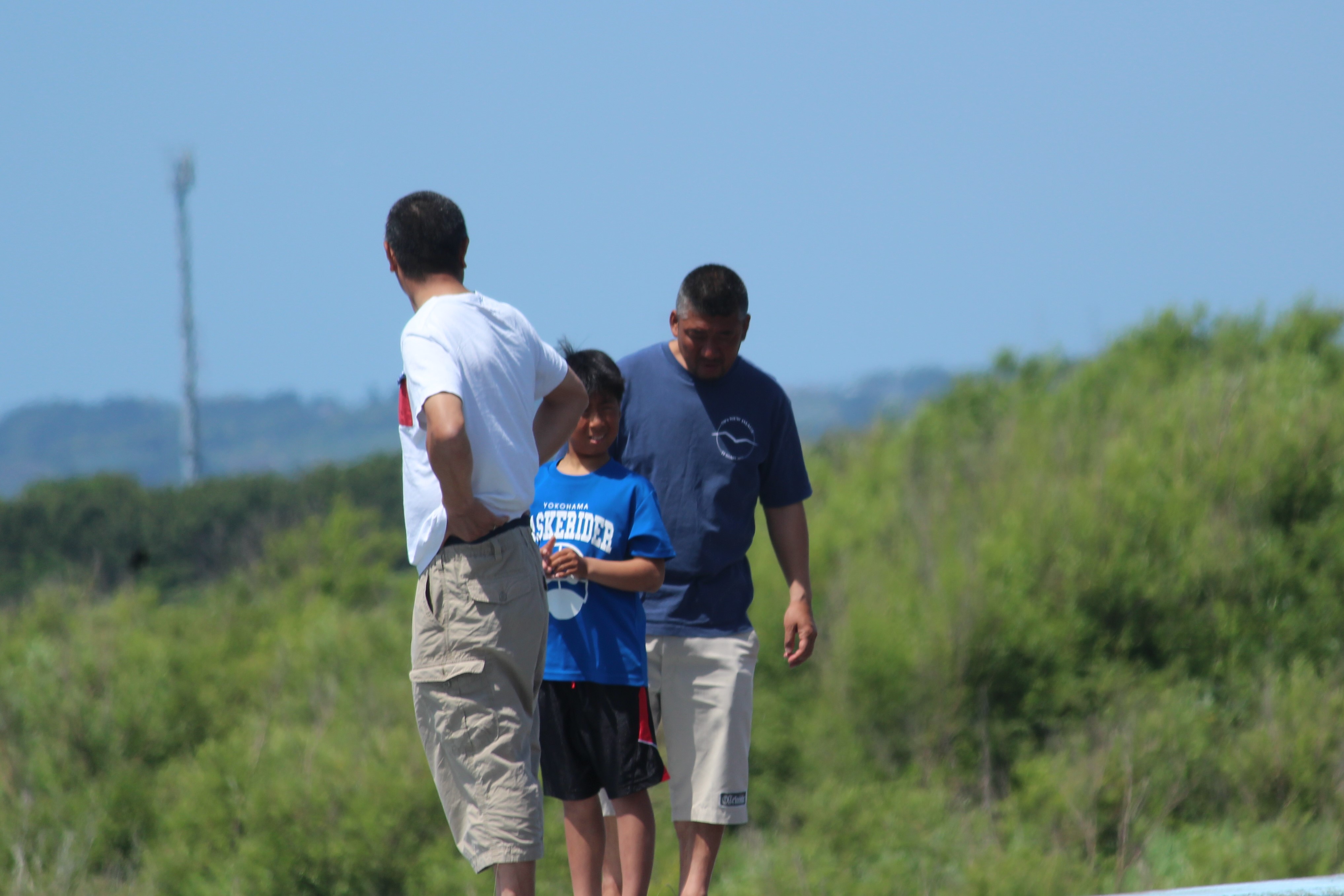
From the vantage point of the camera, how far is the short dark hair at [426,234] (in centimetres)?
273

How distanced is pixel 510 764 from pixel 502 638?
25 centimetres

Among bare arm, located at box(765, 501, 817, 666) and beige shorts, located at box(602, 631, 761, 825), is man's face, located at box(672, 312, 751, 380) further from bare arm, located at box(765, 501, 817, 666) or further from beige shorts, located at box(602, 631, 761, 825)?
beige shorts, located at box(602, 631, 761, 825)

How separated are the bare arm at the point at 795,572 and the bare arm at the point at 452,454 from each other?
3.85 ft

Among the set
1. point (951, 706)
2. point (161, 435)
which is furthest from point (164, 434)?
point (951, 706)

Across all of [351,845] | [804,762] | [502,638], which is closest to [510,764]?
[502,638]

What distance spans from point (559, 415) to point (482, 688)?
61cm

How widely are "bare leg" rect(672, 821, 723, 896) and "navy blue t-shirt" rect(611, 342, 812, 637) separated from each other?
1.66 ft

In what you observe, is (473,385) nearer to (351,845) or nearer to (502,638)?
(502,638)

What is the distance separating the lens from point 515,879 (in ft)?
8.92

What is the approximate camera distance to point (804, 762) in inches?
532

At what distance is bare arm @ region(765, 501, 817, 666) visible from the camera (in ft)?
12.0

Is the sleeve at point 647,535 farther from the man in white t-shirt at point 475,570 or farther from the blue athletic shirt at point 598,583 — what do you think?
the man in white t-shirt at point 475,570

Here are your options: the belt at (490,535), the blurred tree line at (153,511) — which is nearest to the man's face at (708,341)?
the belt at (490,535)

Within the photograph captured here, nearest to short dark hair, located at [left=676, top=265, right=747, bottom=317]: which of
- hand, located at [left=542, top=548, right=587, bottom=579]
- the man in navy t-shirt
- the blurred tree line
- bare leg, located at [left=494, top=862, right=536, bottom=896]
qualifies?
the man in navy t-shirt
